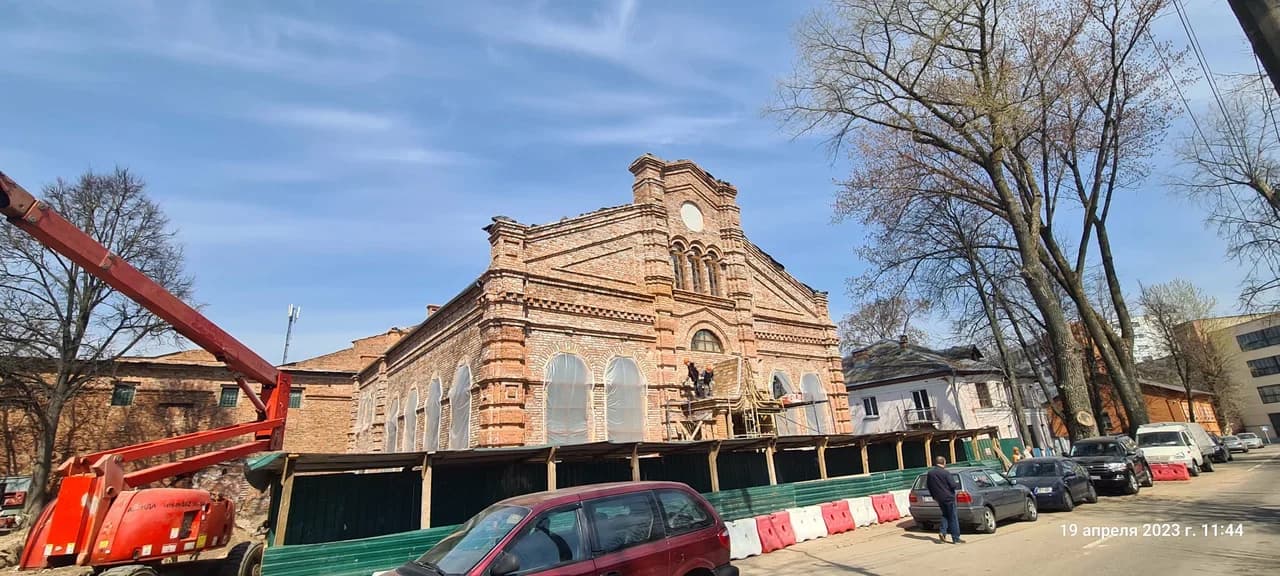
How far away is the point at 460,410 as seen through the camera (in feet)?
56.9

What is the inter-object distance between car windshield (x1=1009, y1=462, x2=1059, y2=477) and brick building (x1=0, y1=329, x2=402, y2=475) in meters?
32.4

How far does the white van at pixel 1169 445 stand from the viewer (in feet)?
66.2

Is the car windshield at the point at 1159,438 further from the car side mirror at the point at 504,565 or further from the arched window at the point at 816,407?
the car side mirror at the point at 504,565

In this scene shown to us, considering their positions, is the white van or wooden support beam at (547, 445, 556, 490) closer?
wooden support beam at (547, 445, 556, 490)

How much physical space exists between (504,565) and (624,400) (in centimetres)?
1326

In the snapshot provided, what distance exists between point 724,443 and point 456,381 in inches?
355

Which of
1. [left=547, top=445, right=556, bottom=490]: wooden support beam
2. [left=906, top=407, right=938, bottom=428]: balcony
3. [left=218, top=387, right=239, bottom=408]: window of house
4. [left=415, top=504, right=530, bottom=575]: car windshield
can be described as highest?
[left=218, top=387, right=239, bottom=408]: window of house

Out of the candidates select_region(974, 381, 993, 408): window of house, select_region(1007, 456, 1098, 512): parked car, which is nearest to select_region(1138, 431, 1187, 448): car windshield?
select_region(1007, 456, 1098, 512): parked car

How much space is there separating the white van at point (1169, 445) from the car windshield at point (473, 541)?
80.7 ft

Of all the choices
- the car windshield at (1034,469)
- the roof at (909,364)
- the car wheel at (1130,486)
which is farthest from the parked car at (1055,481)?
the roof at (909,364)

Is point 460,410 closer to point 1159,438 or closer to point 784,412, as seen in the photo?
point 784,412

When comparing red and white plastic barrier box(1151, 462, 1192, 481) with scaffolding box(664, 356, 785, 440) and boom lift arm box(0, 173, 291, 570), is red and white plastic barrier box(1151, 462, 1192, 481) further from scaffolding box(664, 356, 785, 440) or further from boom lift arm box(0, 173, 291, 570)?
boom lift arm box(0, 173, 291, 570)

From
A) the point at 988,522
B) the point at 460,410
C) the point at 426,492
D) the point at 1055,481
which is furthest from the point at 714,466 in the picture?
the point at 1055,481

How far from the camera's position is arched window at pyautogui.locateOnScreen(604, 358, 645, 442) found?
1753 cm
